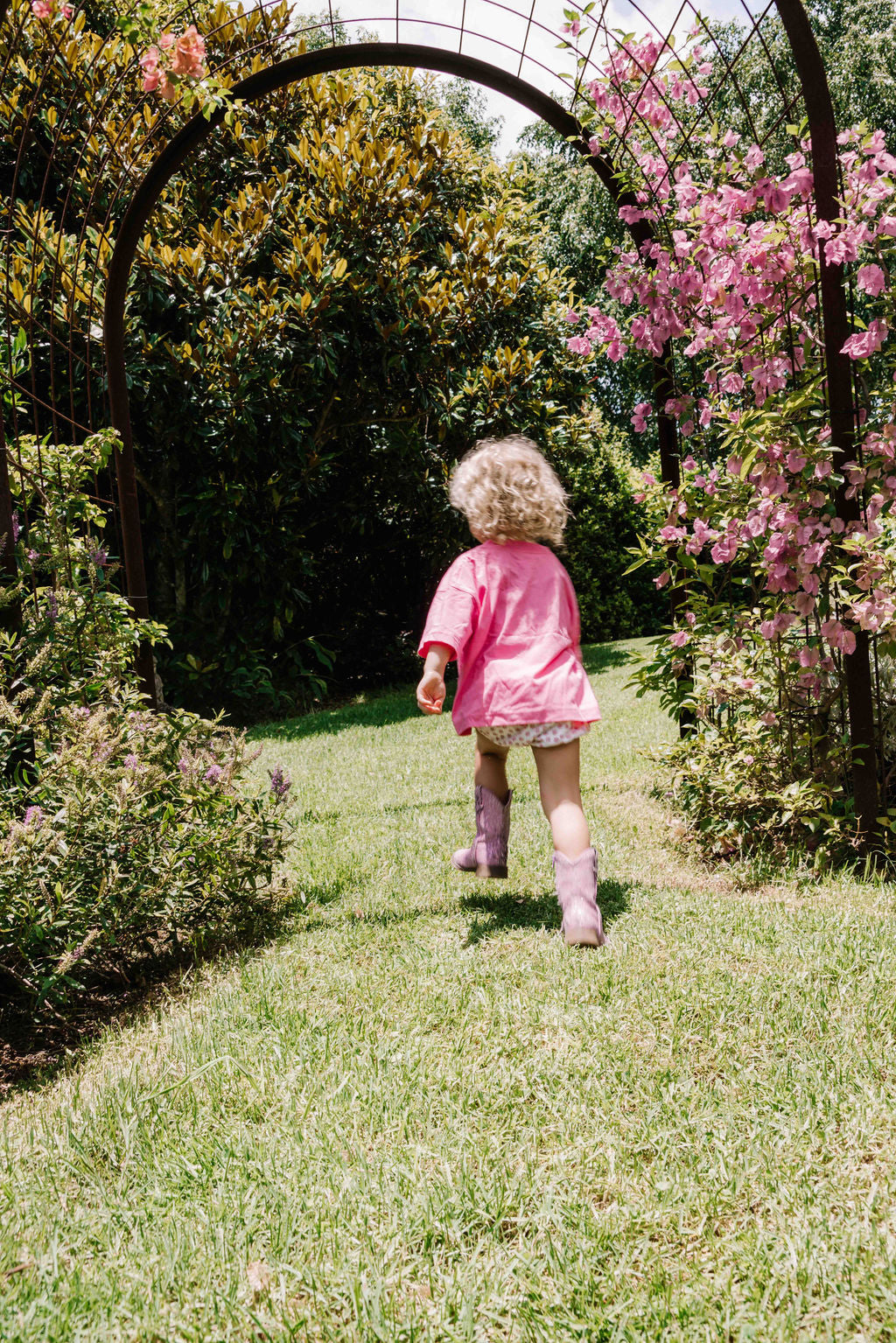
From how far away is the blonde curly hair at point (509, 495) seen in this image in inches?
121

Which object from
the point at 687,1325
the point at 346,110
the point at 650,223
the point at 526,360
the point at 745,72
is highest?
the point at 745,72

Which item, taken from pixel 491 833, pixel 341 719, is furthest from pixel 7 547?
pixel 341 719

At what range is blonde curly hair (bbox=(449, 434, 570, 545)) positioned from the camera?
3086 mm

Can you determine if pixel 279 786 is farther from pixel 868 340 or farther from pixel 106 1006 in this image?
pixel 868 340

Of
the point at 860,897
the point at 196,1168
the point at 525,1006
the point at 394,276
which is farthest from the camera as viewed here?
the point at 394,276

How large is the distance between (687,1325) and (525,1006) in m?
1.01

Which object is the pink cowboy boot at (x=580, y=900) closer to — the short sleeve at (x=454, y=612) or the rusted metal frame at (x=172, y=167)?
the short sleeve at (x=454, y=612)

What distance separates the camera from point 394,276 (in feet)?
28.1

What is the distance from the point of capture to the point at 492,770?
3.23 metres

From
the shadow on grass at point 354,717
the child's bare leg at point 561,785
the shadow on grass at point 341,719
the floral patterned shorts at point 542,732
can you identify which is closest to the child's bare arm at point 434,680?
the floral patterned shorts at point 542,732

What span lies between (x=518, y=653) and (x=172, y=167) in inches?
98.7

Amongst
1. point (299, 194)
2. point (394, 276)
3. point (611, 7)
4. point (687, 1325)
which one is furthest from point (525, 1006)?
point (299, 194)

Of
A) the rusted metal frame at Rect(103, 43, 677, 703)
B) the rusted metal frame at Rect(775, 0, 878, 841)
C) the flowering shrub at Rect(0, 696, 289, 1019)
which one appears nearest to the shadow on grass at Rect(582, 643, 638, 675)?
the rusted metal frame at Rect(103, 43, 677, 703)

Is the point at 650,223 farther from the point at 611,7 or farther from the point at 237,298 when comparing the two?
the point at 237,298
